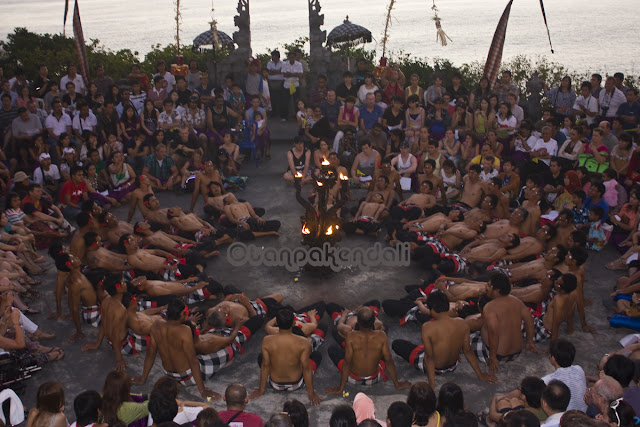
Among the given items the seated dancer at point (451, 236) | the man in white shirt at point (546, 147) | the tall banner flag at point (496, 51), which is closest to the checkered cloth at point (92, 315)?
the seated dancer at point (451, 236)

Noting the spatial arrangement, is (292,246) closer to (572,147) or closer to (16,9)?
(572,147)

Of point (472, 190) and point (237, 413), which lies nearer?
point (237, 413)

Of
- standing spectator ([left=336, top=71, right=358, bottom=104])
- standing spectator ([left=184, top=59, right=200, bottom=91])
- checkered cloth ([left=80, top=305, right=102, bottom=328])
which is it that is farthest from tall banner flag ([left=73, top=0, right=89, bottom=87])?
checkered cloth ([left=80, top=305, right=102, bottom=328])

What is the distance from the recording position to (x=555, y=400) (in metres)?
4.82

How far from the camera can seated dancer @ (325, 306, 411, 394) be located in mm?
6220

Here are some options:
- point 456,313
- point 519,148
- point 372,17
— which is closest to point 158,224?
point 456,313

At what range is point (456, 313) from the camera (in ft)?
24.0

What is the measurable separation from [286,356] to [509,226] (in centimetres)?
452

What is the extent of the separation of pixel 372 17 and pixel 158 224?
85.9 feet

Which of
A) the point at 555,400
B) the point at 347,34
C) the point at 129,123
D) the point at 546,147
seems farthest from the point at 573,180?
the point at 129,123

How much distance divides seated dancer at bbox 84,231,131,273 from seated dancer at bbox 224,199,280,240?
2.13 meters

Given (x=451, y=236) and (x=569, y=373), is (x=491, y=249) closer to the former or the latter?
(x=451, y=236)

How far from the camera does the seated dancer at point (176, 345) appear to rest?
6.34 m

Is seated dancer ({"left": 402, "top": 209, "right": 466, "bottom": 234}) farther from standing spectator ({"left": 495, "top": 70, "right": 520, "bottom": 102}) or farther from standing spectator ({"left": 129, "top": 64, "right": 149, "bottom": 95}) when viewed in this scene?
standing spectator ({"left": 129, "top": 64, "right": 149, "bottom": 95})
